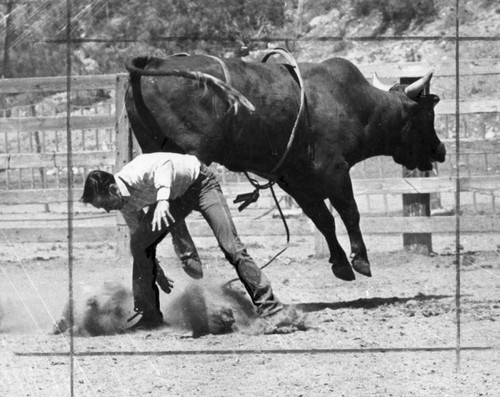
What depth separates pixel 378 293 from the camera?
9.79 m

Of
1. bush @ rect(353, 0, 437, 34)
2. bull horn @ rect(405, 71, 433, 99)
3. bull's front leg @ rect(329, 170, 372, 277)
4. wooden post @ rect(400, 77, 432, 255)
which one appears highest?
bull horn @ rect(405, 71, 433, 99)

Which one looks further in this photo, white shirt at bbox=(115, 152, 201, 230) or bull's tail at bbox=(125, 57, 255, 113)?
bull's tail at bbox=(125, 57, 255, 113)

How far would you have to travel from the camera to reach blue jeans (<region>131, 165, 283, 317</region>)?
7656 mm

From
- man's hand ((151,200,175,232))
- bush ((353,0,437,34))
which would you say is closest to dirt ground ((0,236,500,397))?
man's hand ((151,200,175,232))

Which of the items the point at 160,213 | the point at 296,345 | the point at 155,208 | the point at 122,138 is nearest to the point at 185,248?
the point at 155,208

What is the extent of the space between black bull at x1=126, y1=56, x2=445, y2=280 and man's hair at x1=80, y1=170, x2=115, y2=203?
1.16 meters

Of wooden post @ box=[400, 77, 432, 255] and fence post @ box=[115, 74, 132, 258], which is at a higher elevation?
fence post @ box=[115, 74, 132, 258]

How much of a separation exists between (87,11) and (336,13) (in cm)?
546

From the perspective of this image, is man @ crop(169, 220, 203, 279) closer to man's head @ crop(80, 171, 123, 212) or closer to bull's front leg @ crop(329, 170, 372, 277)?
man's head @ crop(80, 171, 123, 212)

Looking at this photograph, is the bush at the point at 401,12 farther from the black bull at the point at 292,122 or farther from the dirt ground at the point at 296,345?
the black bull at the point at 292,122

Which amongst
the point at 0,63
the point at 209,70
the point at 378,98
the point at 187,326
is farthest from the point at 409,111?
the point at 0,63

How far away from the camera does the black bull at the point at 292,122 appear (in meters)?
8.30

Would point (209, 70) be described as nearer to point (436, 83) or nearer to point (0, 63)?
point (436, 83)

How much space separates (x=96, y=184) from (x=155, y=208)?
1.47ft
